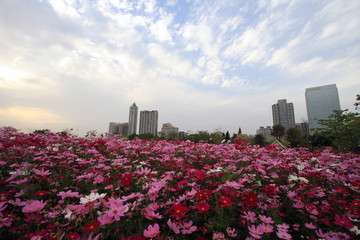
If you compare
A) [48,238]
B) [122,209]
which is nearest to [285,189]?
[122,209]

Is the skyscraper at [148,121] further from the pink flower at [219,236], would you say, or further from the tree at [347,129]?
the pink flower at [219,236]

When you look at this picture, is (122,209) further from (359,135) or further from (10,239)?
(359,135)

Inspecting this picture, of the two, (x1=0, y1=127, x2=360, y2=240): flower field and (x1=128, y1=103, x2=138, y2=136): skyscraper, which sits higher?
(x1=128, y1=103, x2=138, y2=136): skyscraper

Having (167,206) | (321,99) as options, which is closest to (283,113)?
(321,99)

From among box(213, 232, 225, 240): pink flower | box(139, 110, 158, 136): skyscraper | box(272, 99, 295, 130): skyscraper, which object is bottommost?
box(213, 232, 225, 240): pink flower

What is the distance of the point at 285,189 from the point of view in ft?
6.84

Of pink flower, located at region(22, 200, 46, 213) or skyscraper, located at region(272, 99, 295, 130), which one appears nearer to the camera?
pink flower, located at region(22, 200, 46, 213)

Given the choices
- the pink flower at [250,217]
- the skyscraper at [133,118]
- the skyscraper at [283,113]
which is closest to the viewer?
the pink flower at [250,217]

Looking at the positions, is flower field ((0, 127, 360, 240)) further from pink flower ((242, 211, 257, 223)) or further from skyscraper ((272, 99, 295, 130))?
skyscraper ((272, 99, 295, 130))

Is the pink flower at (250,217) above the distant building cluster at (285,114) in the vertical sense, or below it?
below

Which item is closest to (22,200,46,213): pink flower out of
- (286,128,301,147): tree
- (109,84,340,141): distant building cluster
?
(109,84,340,141): distant building cluster

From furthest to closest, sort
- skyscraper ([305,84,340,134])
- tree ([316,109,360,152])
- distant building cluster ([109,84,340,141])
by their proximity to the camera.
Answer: skyscraper ([305,84,340,134]) → distant building cluster ([109,84,340,141]) → tree ([316,109,360,152])

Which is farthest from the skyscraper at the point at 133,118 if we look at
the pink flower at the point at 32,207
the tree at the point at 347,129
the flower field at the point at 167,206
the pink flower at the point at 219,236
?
the pink flower at the point at 219,236

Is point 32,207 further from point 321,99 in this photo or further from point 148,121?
point 148,121
